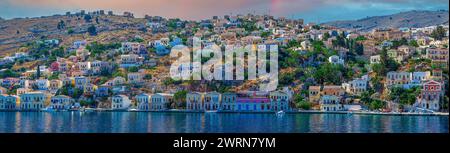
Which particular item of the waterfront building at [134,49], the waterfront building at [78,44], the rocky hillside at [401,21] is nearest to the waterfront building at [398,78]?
the waterfront building at [134,49]

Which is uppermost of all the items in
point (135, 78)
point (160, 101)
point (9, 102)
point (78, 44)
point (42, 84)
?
point (78, 44)

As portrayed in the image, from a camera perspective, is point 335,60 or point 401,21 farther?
point 401,21

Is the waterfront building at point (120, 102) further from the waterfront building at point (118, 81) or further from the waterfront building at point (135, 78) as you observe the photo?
the waterfront building at point (135, 78)

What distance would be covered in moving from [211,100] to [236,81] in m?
2.10

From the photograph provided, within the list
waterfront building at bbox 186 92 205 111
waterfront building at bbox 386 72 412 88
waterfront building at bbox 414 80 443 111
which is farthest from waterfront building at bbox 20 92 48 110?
waterfront building at bbox 414 80 443 111

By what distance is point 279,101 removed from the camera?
30.0 meters

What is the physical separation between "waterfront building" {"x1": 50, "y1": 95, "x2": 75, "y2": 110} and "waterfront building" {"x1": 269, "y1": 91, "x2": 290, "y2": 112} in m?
8.50

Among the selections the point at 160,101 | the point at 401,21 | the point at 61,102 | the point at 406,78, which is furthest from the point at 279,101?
the point at 401,21

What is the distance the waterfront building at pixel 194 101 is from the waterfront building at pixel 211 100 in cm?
21

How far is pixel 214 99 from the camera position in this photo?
31.3 m

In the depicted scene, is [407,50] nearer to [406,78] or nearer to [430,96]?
[406,78]

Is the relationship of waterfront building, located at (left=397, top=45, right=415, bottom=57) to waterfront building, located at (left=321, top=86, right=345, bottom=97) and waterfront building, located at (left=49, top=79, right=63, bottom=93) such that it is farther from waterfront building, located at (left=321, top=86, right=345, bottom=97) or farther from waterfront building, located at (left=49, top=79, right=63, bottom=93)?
waterfront building, located at (left=49, top=79, right=63, bottom=93)

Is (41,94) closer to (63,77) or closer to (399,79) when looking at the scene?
(63,77)
